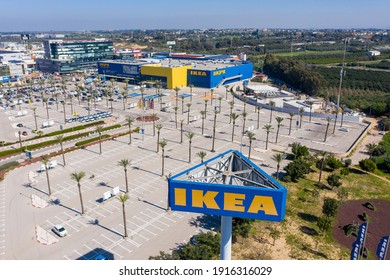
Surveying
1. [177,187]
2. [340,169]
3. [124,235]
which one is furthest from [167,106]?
[177,187]

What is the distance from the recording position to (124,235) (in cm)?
4550

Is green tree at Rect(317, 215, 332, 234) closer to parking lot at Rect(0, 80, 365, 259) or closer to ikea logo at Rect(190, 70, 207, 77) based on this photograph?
parking lot at Rect(0, 80, 365, 259)

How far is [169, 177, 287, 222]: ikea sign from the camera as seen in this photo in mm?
22938

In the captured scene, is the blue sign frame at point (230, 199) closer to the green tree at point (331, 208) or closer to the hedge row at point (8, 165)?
the green tree at point (331, 208)

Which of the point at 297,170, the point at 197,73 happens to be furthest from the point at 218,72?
the point at 297,170

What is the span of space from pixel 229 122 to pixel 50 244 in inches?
2638

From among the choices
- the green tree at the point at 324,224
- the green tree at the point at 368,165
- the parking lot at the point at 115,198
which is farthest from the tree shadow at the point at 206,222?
the green tree at the point at 368,165

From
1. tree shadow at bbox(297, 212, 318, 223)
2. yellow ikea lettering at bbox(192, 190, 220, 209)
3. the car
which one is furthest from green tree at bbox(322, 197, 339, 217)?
the car

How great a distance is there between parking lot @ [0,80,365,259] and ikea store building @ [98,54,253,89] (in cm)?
5516

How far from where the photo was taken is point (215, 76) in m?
150

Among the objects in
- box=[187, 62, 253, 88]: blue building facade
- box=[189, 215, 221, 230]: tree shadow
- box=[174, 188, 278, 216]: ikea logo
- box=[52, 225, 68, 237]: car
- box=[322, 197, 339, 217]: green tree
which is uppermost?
box=[174, 188, 278, 216]: ikea logo

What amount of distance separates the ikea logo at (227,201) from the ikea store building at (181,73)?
12745cm

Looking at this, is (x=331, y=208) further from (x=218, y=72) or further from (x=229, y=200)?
(x=218, y=72)

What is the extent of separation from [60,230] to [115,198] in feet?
37.7
